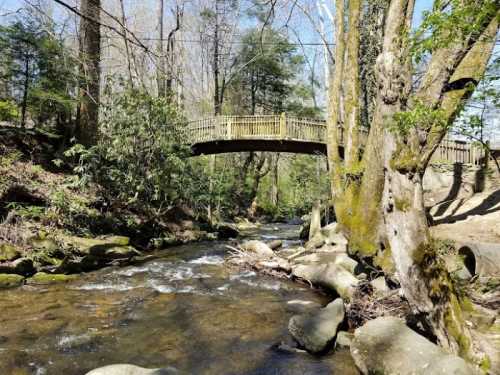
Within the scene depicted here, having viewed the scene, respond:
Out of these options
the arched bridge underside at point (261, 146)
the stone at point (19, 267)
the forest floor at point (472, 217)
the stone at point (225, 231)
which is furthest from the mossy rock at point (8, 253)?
the arched bridge underside at point (261, 146)

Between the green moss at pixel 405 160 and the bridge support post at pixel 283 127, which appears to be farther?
the bridge support post at pixel 283 127

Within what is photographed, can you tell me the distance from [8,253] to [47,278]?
2.59 feet

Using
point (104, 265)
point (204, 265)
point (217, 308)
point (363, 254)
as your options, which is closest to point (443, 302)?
point (363, 254)

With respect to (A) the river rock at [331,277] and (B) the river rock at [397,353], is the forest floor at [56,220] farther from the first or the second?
(B) the river rock at [397,353]

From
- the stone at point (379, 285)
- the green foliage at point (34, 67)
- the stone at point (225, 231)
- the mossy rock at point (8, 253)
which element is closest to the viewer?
the stone at point (379, 285)

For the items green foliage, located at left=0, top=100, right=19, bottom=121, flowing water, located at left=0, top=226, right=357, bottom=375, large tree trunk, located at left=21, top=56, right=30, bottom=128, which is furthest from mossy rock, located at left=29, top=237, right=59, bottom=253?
large tree trunk, located at left=21, top=56, right=30, bottom=128

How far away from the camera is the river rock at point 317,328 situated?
13.6 ft

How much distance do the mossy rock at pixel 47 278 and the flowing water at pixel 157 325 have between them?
23 centimetres

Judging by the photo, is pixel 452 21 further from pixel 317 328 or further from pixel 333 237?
pixel 333 237

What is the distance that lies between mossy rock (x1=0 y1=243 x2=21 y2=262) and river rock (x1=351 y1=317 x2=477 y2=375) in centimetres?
583

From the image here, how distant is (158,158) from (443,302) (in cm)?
911

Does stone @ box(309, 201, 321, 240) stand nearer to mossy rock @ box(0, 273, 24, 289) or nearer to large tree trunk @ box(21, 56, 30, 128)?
mossy rock @ box(0, 273, 24, 289)

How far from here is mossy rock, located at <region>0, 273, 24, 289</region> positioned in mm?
6273

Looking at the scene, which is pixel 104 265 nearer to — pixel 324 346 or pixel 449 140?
pixel 324 346
